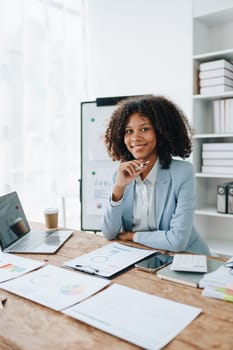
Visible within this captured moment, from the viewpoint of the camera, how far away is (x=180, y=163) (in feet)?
5.67

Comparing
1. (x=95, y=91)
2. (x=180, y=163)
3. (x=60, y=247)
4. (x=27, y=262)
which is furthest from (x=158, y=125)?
(x=95, y=91)

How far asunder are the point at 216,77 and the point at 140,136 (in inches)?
44.5

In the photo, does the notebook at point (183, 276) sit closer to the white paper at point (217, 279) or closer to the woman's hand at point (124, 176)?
the white paper at point (217, 279)

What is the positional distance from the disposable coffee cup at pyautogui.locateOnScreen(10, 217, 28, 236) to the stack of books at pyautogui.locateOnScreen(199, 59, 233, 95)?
164 cm

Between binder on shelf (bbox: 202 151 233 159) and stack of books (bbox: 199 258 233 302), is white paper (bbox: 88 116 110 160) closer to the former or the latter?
binder on shelf (bbox: 202 151 233 159)

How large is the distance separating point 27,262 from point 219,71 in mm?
1909

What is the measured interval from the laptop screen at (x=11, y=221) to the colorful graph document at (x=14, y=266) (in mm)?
116

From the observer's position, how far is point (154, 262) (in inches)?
49.6

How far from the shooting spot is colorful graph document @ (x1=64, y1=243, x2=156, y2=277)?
3.93ft

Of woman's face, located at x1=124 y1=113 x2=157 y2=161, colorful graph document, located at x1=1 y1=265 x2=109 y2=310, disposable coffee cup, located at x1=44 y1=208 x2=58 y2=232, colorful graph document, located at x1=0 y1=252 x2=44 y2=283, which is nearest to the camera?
colorful graph document, located at x1=1 y1=265 x2=109 y2=310

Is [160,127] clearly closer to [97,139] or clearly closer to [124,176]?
[124,176]

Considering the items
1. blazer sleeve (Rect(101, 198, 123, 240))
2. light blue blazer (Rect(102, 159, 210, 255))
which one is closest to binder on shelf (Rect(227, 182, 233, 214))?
light blue blazer (Rect(102, 159, 210, 255))

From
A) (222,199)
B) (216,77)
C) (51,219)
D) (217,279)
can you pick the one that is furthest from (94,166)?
(217,279)

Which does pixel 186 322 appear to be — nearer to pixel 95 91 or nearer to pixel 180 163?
pixel 180 163
